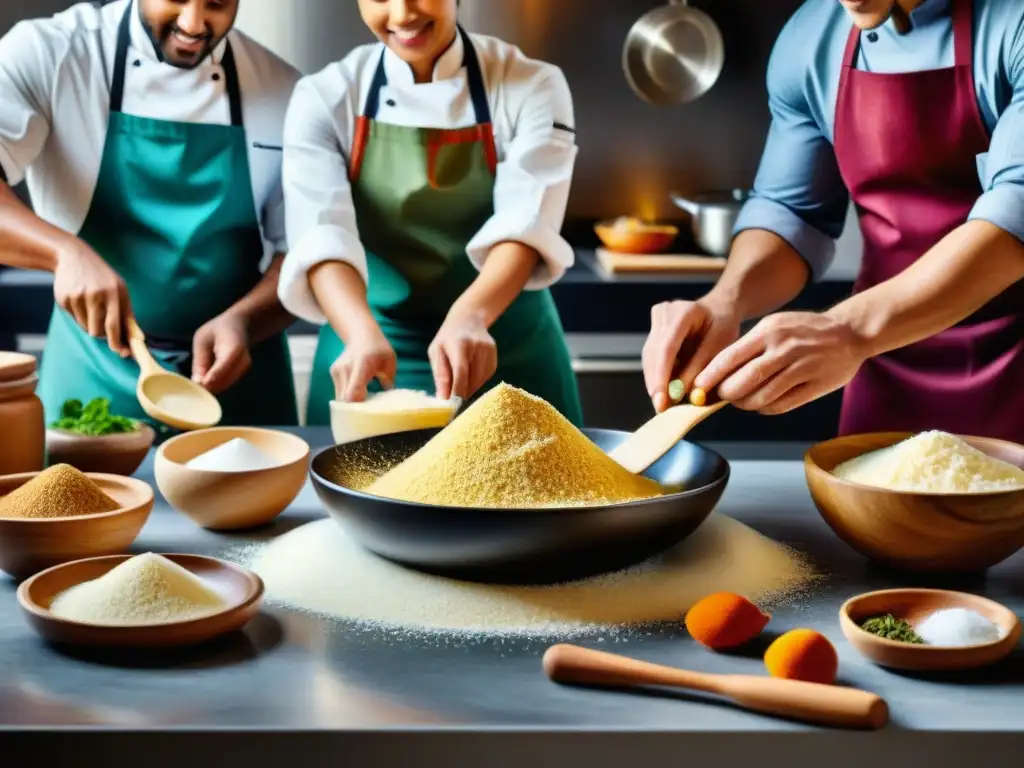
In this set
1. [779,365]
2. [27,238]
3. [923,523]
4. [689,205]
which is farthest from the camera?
[689,205]

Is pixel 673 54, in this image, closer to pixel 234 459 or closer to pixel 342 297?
pixel 342 297

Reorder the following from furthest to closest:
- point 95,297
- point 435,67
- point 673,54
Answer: point 673,54 < point 435,67 < point 95,297

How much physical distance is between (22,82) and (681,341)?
1.48 m

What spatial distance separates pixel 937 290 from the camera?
1.42 meters

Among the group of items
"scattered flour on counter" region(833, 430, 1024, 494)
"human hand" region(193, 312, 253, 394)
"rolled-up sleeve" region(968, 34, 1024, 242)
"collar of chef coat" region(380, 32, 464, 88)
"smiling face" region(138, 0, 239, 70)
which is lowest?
"human hand" region(193, 312, 253, 394)

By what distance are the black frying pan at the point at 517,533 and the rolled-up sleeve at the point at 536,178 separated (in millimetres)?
993

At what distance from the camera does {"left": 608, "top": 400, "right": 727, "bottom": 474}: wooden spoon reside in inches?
47.5

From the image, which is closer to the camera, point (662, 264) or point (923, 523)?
point (923, 523)

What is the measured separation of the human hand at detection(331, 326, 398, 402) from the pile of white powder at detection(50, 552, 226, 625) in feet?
2.38

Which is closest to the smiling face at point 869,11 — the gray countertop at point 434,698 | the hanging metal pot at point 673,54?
the gray countertop at point 434,698

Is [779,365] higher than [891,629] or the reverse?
higher

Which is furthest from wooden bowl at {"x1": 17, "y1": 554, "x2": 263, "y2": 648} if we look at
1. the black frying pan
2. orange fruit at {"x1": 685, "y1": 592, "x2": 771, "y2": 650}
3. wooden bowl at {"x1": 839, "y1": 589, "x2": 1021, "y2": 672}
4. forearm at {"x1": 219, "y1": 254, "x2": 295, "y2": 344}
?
forearm at {"x1": 219, "y1": 254, "x2": 295, "y2": 344}

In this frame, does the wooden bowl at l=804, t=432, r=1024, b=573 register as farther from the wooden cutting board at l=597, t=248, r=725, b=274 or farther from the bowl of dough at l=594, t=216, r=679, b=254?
the bowl of dough at l=594, t=216, r=679, b=254

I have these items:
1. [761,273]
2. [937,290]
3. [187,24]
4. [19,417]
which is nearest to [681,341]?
[937,290]
